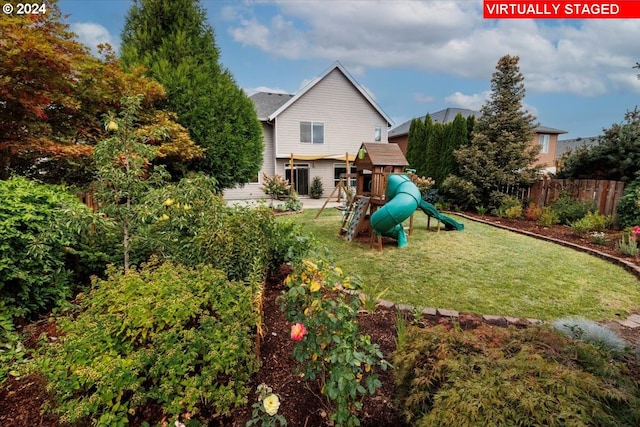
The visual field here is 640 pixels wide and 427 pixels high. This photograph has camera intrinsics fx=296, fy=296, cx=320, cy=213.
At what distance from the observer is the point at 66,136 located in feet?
15.4

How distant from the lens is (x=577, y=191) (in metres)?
8.40

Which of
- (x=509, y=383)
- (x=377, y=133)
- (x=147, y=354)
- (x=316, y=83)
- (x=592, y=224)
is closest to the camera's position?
(x=509, y=383)

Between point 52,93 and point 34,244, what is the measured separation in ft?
8.81

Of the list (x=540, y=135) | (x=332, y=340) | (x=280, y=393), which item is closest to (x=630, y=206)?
(x=332, y=340)

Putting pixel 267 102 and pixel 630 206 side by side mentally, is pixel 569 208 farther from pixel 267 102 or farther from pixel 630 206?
pixel 267 102

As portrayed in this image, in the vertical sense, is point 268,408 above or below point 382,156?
below

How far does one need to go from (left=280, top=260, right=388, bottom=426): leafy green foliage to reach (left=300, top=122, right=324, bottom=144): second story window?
50.5 ft

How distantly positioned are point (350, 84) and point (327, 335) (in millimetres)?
17303

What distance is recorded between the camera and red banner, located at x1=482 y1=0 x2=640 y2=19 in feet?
12.8

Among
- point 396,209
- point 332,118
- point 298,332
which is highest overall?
point 332,118

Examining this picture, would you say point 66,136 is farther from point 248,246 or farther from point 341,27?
point 341,27

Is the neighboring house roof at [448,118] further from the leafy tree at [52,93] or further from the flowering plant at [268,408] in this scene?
the flowering plant at [268,408]

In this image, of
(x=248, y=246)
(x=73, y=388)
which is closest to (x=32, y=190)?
(x=248, y=246)

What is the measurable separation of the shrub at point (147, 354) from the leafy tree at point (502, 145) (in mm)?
10178
